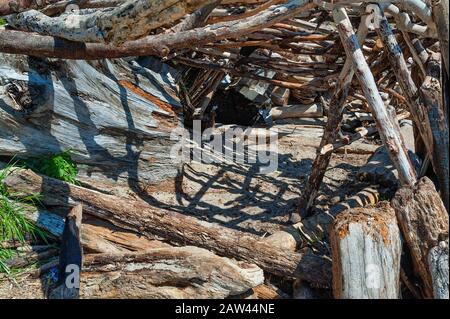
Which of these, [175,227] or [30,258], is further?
[175,227]

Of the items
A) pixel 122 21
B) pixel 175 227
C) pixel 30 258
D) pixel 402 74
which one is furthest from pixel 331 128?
pixel 30 258

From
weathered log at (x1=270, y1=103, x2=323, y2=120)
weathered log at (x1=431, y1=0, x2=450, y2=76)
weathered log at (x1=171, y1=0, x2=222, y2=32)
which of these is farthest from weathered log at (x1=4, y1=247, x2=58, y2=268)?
weathered log at (x1=270, y1=103, x2=323, y2=120)

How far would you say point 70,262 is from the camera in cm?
324

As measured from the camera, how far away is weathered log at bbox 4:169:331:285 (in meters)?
3.36

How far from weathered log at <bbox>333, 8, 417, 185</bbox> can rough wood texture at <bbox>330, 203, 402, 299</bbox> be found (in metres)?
0.51

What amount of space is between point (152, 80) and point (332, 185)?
1.73 metres

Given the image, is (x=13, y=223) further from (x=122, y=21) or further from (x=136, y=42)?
(x=122, y=21)

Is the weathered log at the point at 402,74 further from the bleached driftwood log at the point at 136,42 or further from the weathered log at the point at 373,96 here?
the bleached driftwood log at the point at 136,42

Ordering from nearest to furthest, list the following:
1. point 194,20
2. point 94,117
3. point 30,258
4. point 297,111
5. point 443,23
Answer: point 443,23
point 194,20
point 30,258
point 94,117
point 297,111

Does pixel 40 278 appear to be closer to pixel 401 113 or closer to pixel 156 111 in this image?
pixel 156 111

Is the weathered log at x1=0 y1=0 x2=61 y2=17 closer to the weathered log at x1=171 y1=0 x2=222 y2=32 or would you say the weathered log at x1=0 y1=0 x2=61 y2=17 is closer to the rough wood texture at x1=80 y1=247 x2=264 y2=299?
the weathered log at x1=171 y1=0 x2=222 y2=32

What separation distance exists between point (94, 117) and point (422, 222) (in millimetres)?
2546
